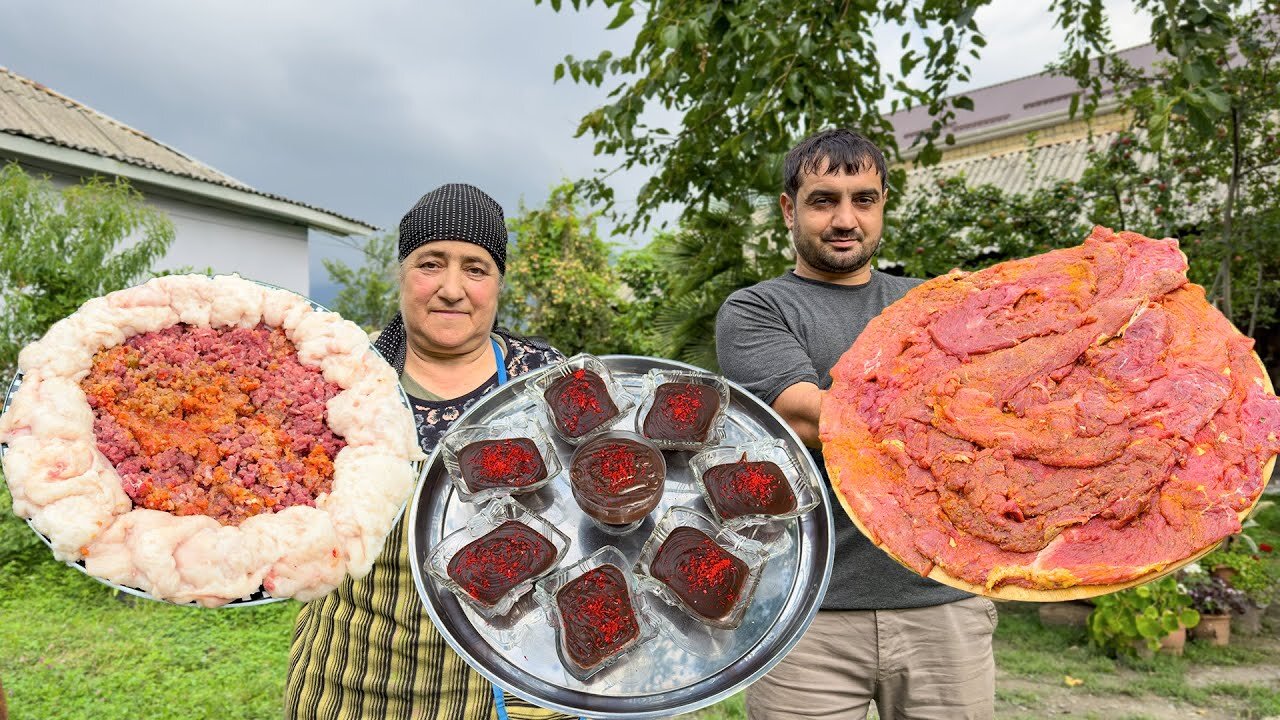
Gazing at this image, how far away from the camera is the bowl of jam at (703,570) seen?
5.58ft

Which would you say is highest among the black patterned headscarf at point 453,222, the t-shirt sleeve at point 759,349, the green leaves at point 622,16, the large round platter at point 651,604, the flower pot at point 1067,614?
the green leaves at point 622,16

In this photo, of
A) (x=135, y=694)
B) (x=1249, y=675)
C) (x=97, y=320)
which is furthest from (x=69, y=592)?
(x=1249, y=675)

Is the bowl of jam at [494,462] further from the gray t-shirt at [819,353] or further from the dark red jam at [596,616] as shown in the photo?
the gray t-shirt at [819,353]

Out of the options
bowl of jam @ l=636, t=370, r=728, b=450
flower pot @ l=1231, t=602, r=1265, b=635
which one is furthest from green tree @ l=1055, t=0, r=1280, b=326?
bowl of jam @ l=636, t=370, r=728, b=450

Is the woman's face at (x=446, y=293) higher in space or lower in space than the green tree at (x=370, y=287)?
lower

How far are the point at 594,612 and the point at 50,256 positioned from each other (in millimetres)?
6256

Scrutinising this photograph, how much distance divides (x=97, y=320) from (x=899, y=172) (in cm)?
402

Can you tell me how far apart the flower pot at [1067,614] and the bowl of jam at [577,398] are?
4938 mm

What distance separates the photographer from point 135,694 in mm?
Result: 4438

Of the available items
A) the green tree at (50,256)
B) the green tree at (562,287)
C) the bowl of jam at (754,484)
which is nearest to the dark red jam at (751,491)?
the bowl of jam at (754,484)

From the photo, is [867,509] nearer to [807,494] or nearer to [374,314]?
[807,494]

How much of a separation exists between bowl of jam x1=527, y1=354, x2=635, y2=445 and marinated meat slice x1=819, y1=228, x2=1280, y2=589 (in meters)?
0.53


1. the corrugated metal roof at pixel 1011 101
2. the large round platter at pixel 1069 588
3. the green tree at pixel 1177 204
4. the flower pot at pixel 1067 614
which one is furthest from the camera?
the corrugated metal roof at pixel 1011 101

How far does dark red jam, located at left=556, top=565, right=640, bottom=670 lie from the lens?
1.64 meters
